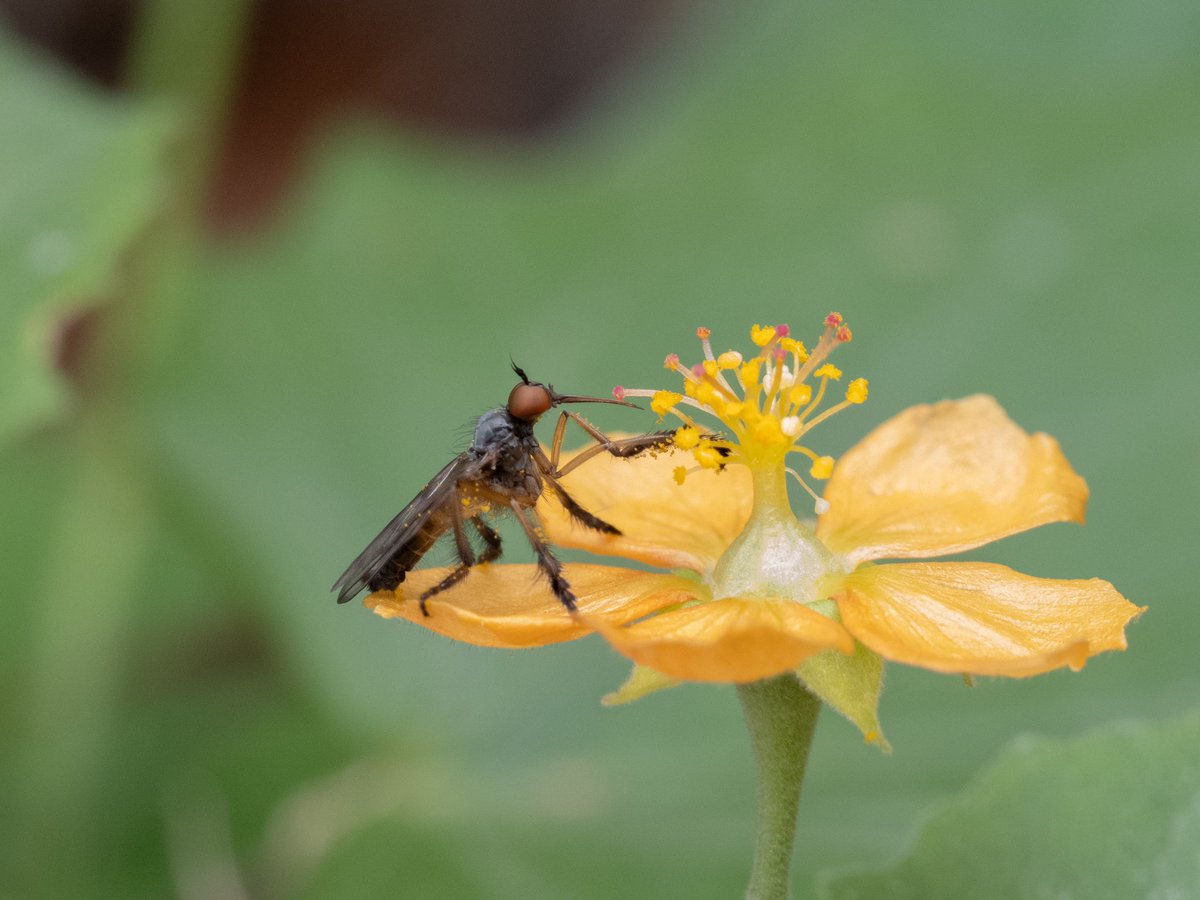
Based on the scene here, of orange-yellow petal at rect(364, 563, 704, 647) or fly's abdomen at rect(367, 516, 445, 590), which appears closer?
orange-yellow petal at rect(364, 563, 704, 647)

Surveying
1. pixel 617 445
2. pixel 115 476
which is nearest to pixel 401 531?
pixel 617 445

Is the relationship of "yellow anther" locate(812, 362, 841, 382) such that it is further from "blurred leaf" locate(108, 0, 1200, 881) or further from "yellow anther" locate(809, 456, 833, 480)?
"blurred leaf" locate(108, 0, 1200, 881)

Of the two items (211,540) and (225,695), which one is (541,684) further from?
(225,695)

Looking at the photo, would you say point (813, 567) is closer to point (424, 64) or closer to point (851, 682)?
point (851, 682)

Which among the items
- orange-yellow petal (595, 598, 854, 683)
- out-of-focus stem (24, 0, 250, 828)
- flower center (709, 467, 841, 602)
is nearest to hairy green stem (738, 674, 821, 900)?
orange-yellow petal (595, 598, 854, 683)

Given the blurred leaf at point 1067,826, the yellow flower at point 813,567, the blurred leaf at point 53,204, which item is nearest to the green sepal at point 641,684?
the yellow flower at point 813,567

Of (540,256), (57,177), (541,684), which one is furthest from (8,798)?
(540,256)
